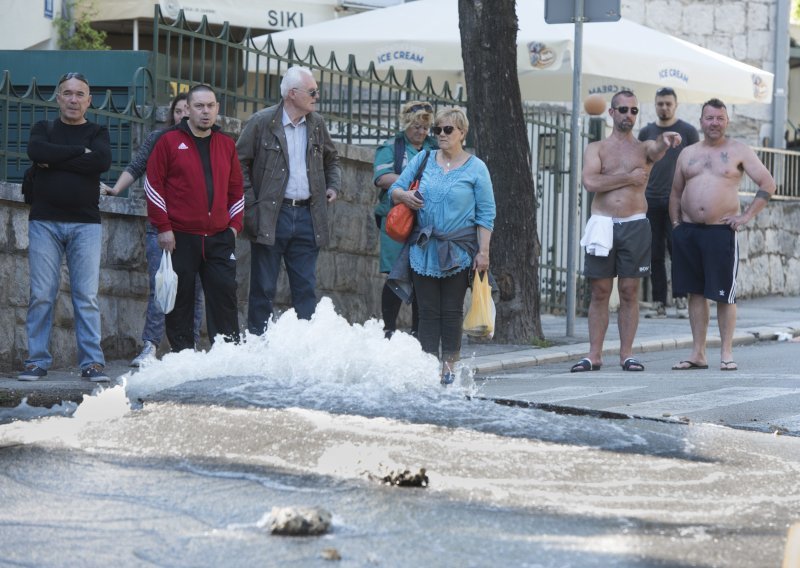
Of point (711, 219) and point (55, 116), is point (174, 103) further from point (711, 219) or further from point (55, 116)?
point (711, 219)

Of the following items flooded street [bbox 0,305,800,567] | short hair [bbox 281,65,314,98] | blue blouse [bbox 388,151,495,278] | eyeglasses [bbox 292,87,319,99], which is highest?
short hair [bbox 281,65,314,98]

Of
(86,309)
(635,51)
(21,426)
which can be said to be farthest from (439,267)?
(635,51)

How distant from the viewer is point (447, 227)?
9.84 metres

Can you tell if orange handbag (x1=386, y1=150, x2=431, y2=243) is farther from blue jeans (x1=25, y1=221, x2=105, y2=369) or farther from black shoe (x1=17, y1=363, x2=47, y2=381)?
black shoe (x1=17, y1=363, x2=47, y2=381)

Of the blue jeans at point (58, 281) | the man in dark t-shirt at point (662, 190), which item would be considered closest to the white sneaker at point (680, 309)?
the man in dark t-shirt at point (662, 190)

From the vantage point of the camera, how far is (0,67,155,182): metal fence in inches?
416

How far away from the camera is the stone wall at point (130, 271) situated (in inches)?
416

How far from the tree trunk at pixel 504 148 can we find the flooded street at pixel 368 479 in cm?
439

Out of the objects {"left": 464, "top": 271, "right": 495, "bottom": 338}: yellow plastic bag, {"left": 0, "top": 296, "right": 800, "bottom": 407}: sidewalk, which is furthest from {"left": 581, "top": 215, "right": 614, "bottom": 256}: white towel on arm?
{"left": 464, "top": 271, "right": 495, "bottom": 338}: yellow plastic bag

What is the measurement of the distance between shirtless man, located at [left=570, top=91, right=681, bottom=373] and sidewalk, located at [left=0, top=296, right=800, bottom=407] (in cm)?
82

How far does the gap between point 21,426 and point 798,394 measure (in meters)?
4.65

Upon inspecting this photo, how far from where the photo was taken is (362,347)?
9461 millimetres

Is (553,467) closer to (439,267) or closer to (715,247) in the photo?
(439,267)

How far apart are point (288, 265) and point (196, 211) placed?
3.92ft
